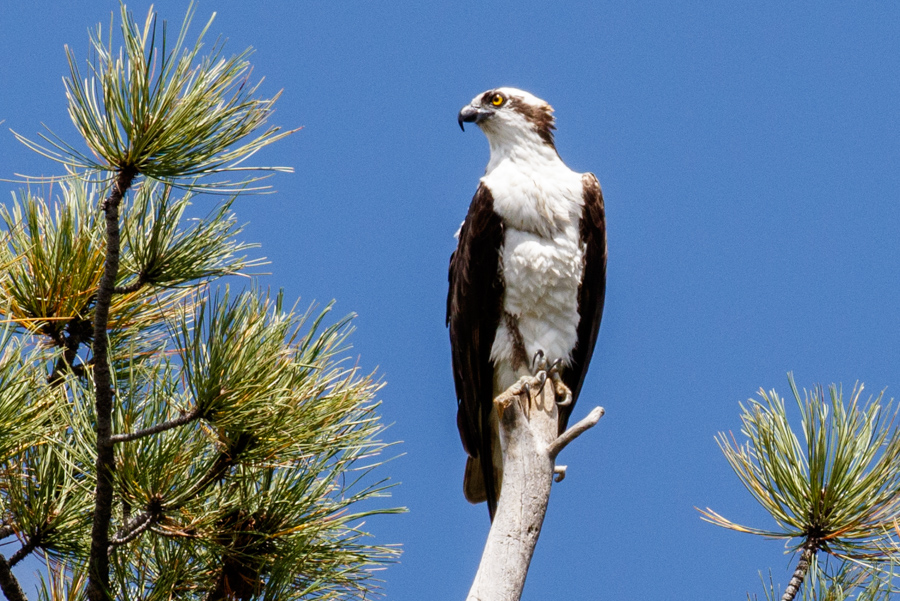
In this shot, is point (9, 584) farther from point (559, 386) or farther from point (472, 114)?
point (472, 114)

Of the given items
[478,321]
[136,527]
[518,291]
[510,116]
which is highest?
[510,116]

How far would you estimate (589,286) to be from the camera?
453cm

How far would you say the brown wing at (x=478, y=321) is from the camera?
4.40 m

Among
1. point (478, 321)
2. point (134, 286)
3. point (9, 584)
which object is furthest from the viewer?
point (478, 321)

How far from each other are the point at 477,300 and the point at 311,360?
4.16ft

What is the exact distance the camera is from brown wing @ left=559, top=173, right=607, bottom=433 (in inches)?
176

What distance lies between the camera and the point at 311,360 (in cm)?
331

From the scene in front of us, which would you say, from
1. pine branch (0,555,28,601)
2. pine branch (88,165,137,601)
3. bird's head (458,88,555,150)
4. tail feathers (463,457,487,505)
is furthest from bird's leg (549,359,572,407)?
pine branch (0,555,28,601)

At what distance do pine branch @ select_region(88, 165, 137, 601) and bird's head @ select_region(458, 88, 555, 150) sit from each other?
91.1 inches

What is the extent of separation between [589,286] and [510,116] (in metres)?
0.94

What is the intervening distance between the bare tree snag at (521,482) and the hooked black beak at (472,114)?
150cm

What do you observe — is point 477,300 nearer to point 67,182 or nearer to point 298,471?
point 298,471

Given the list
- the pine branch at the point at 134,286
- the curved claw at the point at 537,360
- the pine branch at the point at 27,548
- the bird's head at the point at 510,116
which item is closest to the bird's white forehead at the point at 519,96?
the bird's head at the point at 510,116

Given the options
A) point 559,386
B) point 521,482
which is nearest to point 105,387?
point 521,482
